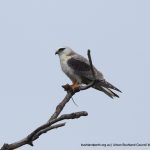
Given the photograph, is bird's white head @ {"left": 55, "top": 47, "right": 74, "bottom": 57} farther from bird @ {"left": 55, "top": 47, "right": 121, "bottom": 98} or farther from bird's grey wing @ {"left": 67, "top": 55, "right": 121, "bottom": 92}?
bird's grey wing @ {"left": 67, "top": 55, "right": 121, "bottom": 92}

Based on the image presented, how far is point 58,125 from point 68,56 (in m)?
6.45

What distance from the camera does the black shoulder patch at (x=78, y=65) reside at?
1252 centimetres

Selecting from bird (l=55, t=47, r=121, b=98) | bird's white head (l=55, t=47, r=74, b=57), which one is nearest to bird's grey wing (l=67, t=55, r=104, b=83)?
bird (l=55, t=47, r=121, b=98)

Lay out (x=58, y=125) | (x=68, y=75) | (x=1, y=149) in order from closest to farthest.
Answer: (x=1, y=149) → (x=58, y=125) → (x=68, y=75)

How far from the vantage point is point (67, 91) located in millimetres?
8961

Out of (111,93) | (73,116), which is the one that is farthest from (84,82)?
(73,116)

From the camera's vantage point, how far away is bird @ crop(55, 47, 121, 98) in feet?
38.0

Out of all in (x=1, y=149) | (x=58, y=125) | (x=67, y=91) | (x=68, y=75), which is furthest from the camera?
(x=68, y=75)

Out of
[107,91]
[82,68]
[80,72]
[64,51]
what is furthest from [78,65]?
[107,91]

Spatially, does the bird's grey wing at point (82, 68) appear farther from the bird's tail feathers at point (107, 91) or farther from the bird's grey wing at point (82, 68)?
the bird's tail feathers at point (107, 91)

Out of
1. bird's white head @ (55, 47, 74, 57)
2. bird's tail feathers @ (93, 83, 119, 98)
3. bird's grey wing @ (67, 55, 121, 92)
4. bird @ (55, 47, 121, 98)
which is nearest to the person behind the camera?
bird's tail feathers @ (93, 83, 119, 98)

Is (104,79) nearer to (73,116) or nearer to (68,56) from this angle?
(68,56)

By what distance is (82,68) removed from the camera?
12.6m

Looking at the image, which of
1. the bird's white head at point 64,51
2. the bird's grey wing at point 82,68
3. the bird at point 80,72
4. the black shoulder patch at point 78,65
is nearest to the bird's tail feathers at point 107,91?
the bird at point 80,72
